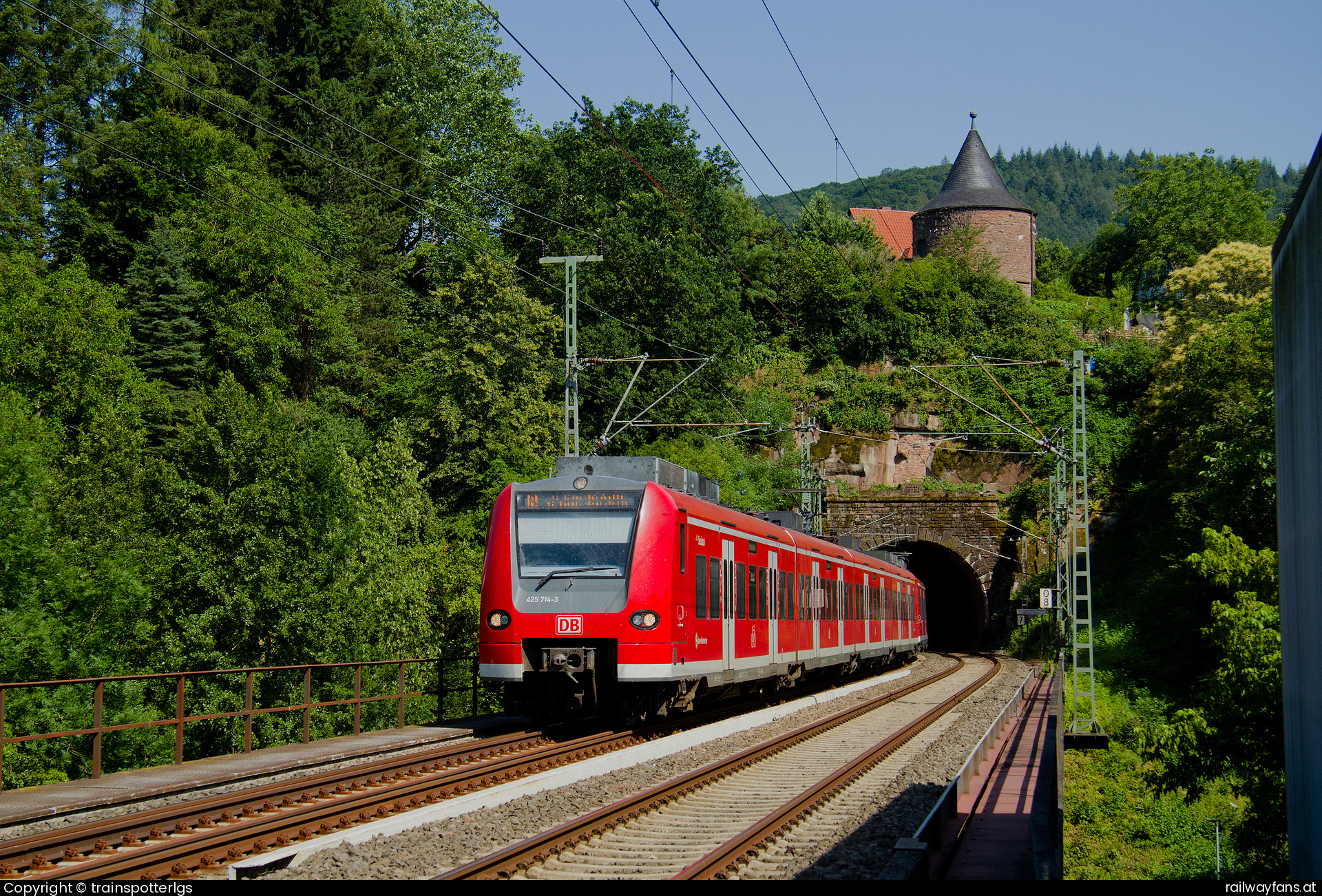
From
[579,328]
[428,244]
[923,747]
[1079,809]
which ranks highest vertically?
[428,244]

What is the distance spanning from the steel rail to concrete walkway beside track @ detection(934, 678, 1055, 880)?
1250 mm

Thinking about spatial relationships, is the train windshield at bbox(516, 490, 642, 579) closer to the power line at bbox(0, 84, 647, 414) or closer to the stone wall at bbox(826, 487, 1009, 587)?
the power line at bbox(0, 84, 647, 414)

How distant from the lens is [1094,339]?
201 ft

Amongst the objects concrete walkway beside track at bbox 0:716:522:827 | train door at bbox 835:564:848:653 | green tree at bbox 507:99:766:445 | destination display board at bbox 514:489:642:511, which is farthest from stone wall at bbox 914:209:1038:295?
concrete walkway beside track at bbox 0:716:522:827

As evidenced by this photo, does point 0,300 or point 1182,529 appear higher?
point 0,300

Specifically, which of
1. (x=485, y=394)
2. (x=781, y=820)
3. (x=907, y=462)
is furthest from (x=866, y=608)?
(x=907, y=462)

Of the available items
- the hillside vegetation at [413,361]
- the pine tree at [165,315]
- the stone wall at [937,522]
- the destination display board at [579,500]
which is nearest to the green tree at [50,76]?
the hillside vegetation at [413,361]

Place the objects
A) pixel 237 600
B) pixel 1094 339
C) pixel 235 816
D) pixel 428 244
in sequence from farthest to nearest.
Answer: pixel 1094 339
pixel 428 244
pixel 237 600
pixel 235 816

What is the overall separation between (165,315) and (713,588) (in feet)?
105

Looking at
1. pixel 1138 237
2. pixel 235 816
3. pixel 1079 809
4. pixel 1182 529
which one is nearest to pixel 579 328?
pixel 1182 529

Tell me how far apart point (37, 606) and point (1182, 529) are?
109ft

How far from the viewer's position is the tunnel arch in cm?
4981

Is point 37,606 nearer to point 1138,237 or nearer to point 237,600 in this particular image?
point 237,600

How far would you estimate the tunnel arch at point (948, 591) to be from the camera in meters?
49.8
